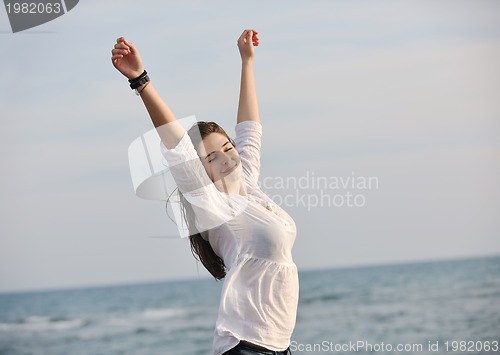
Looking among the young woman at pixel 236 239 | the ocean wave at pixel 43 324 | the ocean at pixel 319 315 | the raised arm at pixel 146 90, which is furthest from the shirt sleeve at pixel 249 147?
the ocean wave at pixel 43 324

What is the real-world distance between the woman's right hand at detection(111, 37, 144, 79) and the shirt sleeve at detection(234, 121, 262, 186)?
0.54 meters

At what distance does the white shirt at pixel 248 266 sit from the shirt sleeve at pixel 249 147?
23cm

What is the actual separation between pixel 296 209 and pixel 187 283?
28.9 ft

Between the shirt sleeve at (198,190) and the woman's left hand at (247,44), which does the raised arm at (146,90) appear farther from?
the woman's left hand at (247,44)

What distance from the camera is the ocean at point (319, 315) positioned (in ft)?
38.6

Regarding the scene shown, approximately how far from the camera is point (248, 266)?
213 centimetres

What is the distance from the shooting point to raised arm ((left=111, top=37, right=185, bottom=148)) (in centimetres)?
194

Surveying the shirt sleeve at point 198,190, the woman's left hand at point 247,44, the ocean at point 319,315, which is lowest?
the ocean at point 319,315

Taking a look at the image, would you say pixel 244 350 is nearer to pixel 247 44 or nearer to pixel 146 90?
pixel 146 90

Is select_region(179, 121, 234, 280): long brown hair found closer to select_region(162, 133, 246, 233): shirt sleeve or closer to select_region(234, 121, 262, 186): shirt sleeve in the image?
select_region(162, 133, 246, 233): shirt sleeve

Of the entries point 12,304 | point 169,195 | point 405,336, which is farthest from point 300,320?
point 169,195

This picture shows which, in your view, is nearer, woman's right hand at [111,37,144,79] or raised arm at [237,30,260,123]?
woman's right hand at [111,37,144,79]

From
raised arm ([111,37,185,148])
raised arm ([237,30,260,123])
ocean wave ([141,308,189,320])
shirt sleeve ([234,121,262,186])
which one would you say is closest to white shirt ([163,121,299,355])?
raised arm ([111,37,185,148])

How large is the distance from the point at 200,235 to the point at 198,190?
15 centimetres
